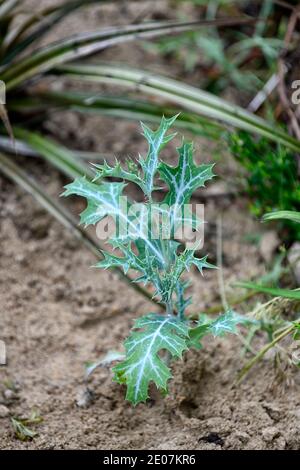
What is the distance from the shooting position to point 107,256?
48.5 inches

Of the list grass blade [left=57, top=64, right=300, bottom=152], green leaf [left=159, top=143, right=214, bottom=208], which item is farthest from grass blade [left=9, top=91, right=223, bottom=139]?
green leaf [left=159, top=143, right=214, bottom=208]

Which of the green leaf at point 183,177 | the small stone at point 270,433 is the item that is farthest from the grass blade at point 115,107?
the small stone at point 270,433

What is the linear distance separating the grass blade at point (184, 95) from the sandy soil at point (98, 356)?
27 centimetres

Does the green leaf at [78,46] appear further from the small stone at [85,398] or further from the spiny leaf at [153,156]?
the small stone at [85,398]

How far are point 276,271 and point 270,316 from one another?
0.27 m

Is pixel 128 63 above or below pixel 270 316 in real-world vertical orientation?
above

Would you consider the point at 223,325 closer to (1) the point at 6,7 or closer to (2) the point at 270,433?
(2) the point at 270,433

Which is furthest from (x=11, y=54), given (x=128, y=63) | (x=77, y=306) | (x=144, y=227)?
(x=144, y=227)

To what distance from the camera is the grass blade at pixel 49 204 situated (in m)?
1.59

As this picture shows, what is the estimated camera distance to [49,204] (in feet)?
5.62

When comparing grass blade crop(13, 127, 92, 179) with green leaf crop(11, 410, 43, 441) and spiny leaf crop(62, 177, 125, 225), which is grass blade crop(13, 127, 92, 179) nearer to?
spiny leaf crop(62, 177, 125, 225)

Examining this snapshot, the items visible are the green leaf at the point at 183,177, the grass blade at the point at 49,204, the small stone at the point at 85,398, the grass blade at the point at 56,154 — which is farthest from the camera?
the grass blade at the point at 56,154

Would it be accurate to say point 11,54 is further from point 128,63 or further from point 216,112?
point 216,112

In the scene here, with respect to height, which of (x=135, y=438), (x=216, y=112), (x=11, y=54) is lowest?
(x=135, y=438)
